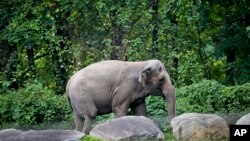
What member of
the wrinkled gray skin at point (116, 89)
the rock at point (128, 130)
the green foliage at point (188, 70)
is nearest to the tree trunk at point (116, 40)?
the green foliage at point (188, 70)

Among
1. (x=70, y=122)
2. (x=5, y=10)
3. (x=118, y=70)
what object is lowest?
(x=70, y=122)

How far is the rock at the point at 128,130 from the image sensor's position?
1213 cm

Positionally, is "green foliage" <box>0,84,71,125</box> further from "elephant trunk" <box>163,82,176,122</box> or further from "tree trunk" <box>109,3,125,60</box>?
"elephant trunk" <box>163,82,176,122</box>

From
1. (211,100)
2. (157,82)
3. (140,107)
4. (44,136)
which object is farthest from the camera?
(211,100)

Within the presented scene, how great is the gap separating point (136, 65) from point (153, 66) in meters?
0.50

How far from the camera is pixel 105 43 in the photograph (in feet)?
87.4

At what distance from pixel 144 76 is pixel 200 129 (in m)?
3.36

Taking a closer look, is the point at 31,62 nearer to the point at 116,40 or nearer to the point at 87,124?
the point at 116,40

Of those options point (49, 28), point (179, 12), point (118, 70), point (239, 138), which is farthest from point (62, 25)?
point (239, 138)

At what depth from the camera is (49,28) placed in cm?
2634

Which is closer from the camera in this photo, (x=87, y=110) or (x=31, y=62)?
(x=87, y=110)

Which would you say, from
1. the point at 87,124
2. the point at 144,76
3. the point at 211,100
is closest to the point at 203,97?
the point at 211,100

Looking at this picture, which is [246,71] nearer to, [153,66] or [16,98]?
[16,98]

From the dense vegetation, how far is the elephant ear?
6.25 metres
